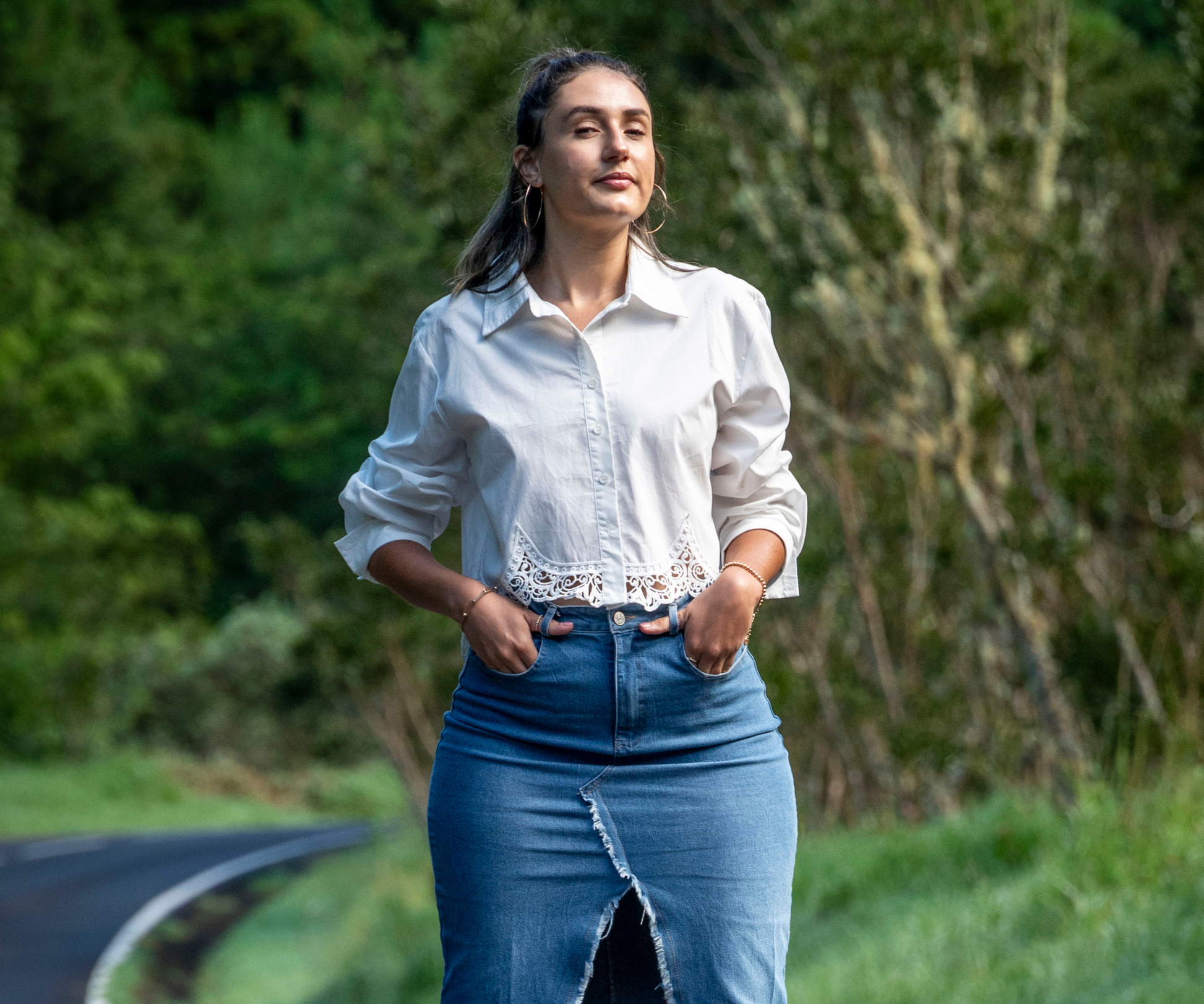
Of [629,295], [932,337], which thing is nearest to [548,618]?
[629,295]

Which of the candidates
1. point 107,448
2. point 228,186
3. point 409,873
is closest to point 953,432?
point 409,873

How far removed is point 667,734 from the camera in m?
1.97

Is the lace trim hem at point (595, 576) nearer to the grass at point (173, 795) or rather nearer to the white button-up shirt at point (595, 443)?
the white button-up shirt at point (595, 443)

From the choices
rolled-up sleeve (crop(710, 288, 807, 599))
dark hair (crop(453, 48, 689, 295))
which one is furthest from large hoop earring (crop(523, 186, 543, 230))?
rolled-up sleeve (crop(710, 288, 807, 599))

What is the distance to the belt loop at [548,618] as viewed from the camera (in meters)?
1.97

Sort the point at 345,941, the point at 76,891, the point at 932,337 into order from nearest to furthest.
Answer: the point at 932,337 < the point at 345,941 < the point at 76,891

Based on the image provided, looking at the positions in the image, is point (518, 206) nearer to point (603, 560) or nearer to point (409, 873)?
point (603, 560)

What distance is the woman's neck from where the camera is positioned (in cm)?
212

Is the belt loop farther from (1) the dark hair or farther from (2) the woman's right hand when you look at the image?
(1) the dark hair

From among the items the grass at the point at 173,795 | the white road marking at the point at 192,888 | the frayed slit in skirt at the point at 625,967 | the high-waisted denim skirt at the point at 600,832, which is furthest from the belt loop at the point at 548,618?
the grass at the point at 173,795

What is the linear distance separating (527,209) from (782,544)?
607 millimetres

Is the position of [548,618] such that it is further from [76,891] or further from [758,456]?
[76,891]

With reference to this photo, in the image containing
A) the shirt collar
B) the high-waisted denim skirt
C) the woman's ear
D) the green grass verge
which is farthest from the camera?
the green grass verge

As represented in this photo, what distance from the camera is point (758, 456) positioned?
2.08 m
